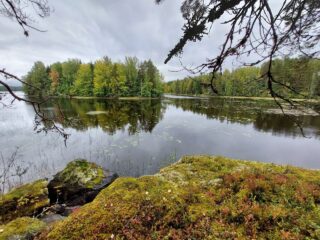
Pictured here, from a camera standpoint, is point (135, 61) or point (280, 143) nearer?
point (280, 143)

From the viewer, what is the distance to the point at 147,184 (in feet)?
10.5

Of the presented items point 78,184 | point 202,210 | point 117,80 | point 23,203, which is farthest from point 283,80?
point 117,80

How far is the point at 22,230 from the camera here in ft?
8.23

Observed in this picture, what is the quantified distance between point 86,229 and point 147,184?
1.17 m

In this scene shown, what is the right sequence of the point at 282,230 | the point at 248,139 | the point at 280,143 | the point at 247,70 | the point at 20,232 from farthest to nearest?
the point at 247,70, the point at 248,139, the point at 280,143, the point at 20,232, the point at 282,230

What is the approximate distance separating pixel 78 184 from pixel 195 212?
427 cm

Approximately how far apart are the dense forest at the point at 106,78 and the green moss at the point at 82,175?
3923cm

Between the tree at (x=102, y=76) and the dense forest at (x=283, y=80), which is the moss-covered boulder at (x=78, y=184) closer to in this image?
the dense forest at (x=283, y=80)

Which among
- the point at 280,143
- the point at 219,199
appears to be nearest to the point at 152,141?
the point at 280,143

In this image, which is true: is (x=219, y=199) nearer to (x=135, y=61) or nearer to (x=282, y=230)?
(x=282, y=230)

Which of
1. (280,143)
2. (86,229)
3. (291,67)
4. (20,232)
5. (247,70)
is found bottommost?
(280,143)

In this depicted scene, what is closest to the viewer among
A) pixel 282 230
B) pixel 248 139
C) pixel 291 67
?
pixel 282 230

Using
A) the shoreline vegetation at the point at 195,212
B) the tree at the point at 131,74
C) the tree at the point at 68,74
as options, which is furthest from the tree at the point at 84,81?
the shoreline vegetation at the point at 195,212

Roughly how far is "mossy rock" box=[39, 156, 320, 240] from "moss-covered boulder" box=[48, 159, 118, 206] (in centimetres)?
281
